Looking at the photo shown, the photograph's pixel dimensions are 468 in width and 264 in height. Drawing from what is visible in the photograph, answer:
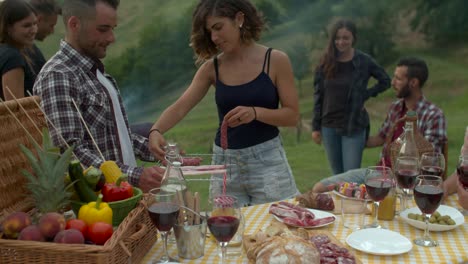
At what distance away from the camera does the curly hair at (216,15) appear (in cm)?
276

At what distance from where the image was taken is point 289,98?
112 inches

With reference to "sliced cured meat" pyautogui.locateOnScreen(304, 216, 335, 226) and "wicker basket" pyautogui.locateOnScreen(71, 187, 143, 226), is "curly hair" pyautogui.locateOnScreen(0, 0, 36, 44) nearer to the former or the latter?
"wicker basket" pyautogui.locateOnScreen(71, 187, 143, 226)

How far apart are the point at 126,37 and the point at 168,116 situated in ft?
14.1

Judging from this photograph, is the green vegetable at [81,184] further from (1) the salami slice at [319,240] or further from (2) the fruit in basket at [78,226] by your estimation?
(1) the salami slice at [319,240]

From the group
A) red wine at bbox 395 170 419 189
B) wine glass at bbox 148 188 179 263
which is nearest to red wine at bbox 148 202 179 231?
wine glass at bbox 148 188 179 263

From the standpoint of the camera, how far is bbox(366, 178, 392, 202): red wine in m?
1.85

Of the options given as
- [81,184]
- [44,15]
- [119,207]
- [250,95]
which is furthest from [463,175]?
[44,15]

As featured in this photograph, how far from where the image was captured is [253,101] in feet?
9.26

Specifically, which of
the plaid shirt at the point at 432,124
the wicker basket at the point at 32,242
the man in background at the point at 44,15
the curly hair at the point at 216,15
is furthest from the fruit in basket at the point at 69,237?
the man in background at the point at 44,15

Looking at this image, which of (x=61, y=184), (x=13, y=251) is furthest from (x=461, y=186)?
(x=13, y=251)

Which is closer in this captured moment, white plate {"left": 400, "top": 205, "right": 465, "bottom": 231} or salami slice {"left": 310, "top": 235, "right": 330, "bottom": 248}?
salami slice {"left": 310, "top": 235, "right": 330, "bottom": 248}

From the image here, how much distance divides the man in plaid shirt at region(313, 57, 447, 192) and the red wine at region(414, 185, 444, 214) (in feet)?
4.37

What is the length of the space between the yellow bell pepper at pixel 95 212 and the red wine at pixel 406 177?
116cm

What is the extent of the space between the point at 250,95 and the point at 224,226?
55.0 inches
